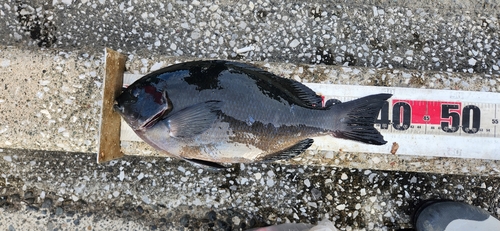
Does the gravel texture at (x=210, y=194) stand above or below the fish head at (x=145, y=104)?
below

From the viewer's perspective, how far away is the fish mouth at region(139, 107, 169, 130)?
179cm

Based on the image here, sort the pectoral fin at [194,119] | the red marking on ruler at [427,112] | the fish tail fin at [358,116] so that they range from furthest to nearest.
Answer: the red marking on ruler at [427,112] → the fish tail fin at [358,116] → the pectoral fin at [194,119]

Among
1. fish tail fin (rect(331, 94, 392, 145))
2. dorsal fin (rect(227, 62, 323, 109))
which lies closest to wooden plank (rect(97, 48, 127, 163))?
dorsal fin (rect(227, 62, 323, 109))

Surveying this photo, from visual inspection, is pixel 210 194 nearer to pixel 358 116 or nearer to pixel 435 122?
pixel 358 116

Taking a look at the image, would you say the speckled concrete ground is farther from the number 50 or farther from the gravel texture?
the number 50

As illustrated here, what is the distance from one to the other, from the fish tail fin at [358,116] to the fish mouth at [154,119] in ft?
A: 2.70

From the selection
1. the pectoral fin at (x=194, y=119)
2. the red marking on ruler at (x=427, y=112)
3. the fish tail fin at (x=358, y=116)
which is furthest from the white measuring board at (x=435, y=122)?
the pectoral fin at (x=194, y=119)

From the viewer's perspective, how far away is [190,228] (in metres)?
2.78

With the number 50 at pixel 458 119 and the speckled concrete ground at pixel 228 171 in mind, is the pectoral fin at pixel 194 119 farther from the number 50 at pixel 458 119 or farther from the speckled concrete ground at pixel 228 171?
the number 50 at pixel 458 119

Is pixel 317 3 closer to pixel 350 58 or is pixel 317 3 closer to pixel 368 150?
pixel 350 58

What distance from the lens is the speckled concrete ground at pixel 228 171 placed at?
2.77 meters

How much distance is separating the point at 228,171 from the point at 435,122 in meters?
1.41

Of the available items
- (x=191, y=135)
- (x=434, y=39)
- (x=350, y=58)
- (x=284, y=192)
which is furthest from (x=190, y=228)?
(x=434, y=39)

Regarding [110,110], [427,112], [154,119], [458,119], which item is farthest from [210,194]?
[458,119]
